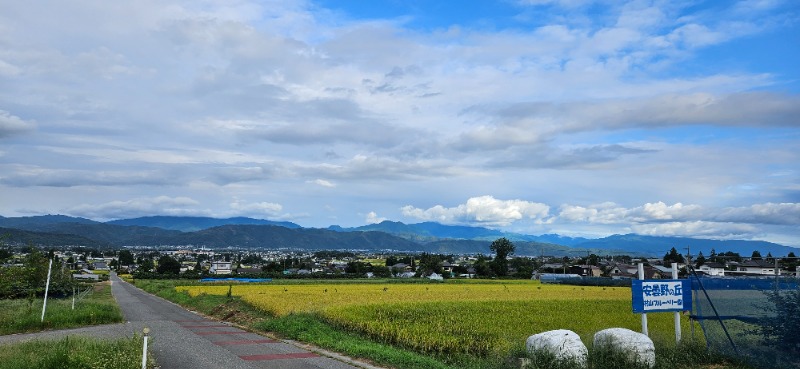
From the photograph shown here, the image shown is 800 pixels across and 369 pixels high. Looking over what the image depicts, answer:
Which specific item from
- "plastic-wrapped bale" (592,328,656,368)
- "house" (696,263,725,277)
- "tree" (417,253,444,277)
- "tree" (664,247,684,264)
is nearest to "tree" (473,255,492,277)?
"tree" (417,253,444,277)

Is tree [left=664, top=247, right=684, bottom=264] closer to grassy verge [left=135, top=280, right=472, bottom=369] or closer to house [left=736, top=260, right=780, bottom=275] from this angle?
house [left=736, top=260, right=780, bottom=275]

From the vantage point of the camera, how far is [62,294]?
38719 mm

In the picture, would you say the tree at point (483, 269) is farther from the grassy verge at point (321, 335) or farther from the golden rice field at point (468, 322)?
the grassy verge at point (321, 335)

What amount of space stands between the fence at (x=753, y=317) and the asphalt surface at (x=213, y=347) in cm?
772

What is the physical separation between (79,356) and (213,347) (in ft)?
17.8

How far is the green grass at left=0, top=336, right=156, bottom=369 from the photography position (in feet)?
33.4

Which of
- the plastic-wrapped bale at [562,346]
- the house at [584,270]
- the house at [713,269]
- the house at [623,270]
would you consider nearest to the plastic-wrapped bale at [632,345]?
the plastic-wrapped bale at [562,346]

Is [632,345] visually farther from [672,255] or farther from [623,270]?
[623,270]

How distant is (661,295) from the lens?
45.2 ft

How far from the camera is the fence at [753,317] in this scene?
1109 centimetres

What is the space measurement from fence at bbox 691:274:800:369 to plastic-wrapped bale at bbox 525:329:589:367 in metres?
3.35

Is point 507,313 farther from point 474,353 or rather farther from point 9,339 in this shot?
point 9,339

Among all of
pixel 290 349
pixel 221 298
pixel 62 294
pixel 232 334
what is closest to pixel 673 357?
pixel 290 349

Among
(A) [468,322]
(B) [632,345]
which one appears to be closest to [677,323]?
(B) [632,345]
